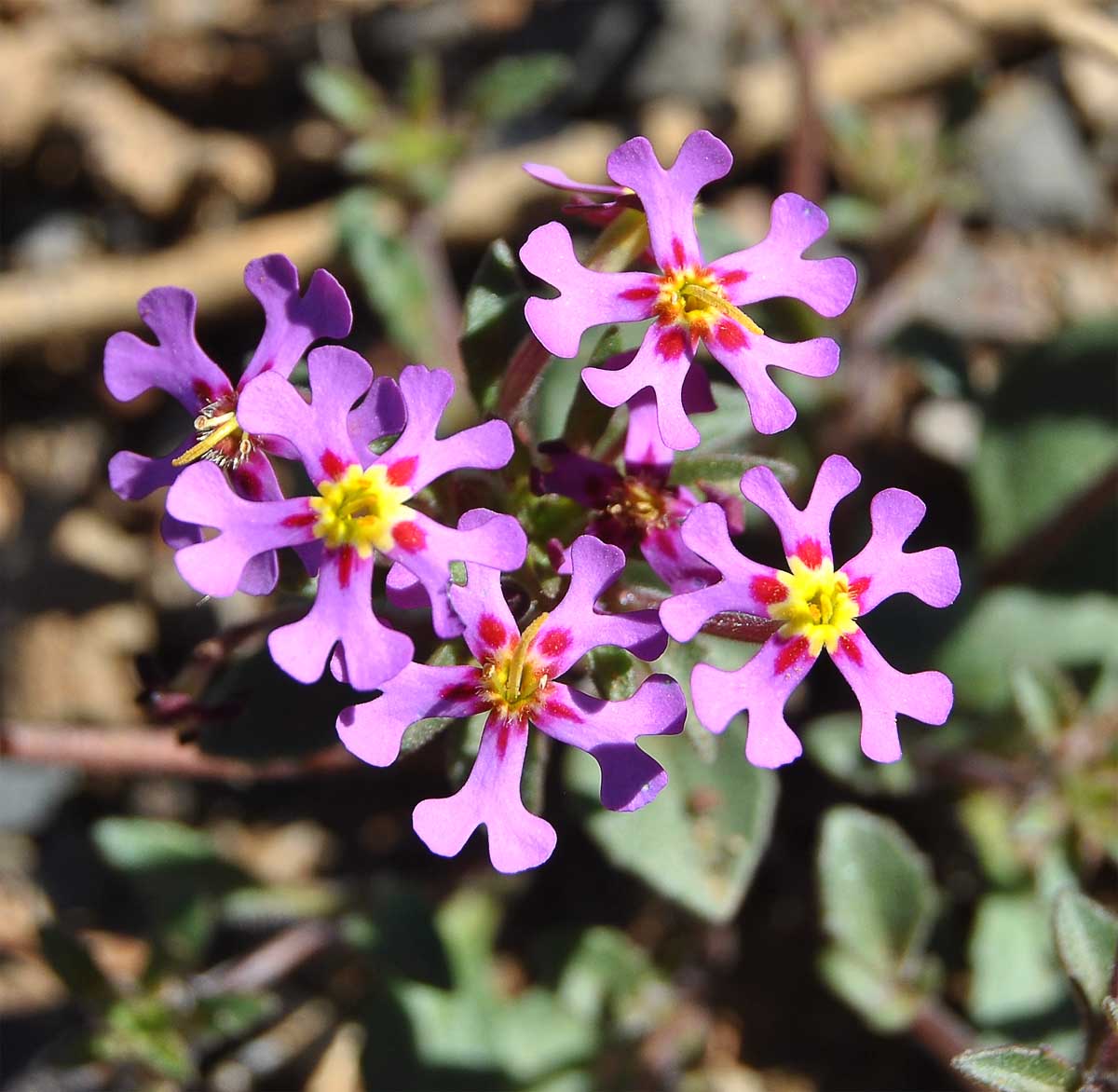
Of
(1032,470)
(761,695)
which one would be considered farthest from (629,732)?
(1032,470)

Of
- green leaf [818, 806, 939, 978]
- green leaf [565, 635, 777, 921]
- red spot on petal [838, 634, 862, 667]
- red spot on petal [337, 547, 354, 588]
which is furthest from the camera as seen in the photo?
green leaf [818, 806, 939, 978]

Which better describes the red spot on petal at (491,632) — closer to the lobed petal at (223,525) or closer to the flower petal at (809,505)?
the lobed petal at (223,525)

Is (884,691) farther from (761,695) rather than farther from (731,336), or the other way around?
(731,336)

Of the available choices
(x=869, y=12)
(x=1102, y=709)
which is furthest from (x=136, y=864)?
(x=869, y=12)

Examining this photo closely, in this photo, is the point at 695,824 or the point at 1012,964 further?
the point at 1012,964

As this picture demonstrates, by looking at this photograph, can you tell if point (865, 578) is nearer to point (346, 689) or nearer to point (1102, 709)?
point (346, 689)

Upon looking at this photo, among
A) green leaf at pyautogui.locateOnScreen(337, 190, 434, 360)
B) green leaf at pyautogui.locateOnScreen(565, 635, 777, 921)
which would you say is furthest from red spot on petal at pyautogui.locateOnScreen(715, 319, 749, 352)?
green leaf at pyautogui.locateOnScreen(337, 190, 434, 360)

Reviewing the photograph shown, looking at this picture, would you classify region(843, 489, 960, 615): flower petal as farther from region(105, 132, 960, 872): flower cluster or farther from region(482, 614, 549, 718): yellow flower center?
region(482, 614, 549, 718): yellow flower center
